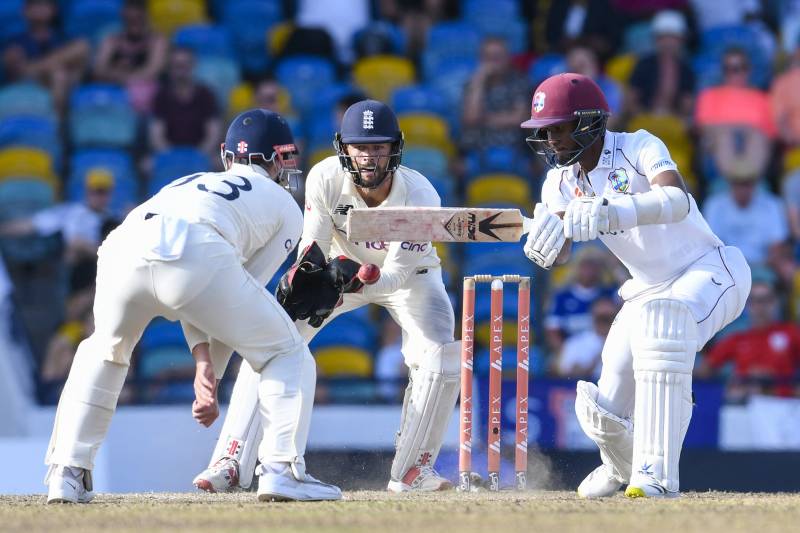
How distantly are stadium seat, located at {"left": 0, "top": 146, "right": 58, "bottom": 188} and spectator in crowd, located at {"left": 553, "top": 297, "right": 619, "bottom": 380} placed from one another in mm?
3482

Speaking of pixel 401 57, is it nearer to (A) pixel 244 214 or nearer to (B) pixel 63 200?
(B) pixel 63 200

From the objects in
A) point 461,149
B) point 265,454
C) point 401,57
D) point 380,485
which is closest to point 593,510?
point 265,454

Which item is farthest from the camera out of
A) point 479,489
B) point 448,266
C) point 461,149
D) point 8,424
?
point 461,149

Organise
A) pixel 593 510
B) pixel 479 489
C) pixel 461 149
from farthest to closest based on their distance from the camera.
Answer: pixel 461 149 < pixel 479 489 < pixel 593 510

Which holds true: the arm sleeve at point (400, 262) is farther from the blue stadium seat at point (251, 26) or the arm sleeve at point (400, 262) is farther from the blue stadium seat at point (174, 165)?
the blue stadium seat at point (251, 26)

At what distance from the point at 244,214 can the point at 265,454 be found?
82cm

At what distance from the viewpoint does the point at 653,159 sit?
5.68 metres

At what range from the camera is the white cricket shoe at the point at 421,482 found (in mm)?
6430

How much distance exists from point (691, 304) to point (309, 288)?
1483 millimetres

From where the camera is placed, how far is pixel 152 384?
8.28 meters

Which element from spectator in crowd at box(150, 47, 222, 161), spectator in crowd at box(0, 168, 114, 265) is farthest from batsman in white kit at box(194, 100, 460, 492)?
spectator in crowd at box(150, 47, 222, 161)

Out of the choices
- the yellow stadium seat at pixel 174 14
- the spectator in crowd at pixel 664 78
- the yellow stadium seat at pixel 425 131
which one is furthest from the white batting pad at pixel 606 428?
the yellow stadium seat at pixel 174 14

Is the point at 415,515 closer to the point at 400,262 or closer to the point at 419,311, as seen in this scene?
the point at 400,262

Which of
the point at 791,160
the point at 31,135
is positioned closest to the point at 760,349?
the point at 791,160
